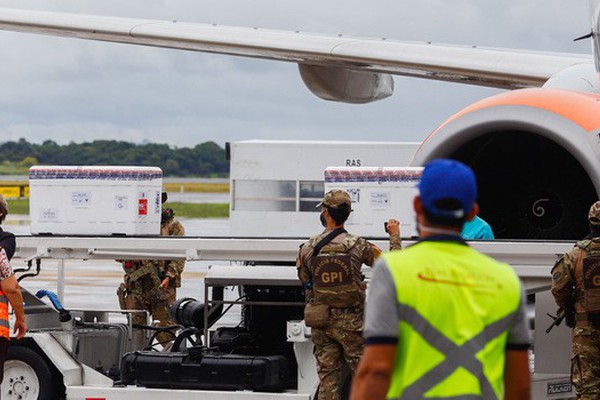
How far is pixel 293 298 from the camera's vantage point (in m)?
9.35

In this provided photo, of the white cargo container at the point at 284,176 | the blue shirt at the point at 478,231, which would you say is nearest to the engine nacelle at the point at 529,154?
the blue shirt at the point at 478,231

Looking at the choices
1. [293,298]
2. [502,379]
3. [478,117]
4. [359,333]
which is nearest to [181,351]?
[293,298]

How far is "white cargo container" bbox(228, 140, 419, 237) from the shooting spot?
710 inches

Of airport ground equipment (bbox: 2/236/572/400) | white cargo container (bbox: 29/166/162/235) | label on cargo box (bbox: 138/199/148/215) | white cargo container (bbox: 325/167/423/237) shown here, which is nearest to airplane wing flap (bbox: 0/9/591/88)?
airport ground equipment (bbox: 2/236/572/400)

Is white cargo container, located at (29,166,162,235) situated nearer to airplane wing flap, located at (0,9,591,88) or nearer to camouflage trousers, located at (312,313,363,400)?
camouflage trousers, located at (312,313,363,400)

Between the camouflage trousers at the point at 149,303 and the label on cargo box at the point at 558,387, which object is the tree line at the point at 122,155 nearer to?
the camouflage trousers at the point at 149,303

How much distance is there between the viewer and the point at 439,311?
404 cm

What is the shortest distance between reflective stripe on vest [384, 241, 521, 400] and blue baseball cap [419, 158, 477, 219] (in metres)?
0.10

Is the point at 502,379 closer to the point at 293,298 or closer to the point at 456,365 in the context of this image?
the point at 456,365

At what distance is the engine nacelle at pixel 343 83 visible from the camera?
48.9ft

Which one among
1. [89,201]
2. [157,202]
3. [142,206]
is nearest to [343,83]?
[157,202]

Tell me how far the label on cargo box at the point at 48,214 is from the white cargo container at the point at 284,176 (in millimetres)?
8662

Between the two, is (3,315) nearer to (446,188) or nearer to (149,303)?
(149,303)

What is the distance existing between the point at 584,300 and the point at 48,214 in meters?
3.55
